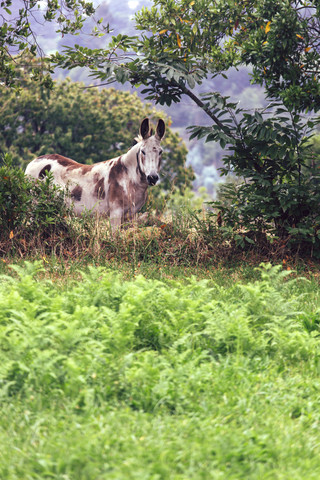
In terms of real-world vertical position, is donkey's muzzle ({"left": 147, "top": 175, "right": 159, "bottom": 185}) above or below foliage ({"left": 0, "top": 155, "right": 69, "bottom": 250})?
above

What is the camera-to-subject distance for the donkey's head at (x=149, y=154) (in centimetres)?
1017

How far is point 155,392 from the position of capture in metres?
3.81

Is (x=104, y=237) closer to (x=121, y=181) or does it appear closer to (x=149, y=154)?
(x=121, y=181)

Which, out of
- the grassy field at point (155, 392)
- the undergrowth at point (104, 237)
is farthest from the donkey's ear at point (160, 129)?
the grassy field at point (155, 392)

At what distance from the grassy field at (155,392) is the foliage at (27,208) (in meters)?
4.27

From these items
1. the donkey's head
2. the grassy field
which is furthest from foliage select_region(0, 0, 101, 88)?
the grassy field

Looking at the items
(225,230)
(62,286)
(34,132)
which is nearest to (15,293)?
(62,286)

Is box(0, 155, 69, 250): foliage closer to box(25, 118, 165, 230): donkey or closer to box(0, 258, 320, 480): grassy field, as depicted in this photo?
box(25, 118, 165, 230): donkey

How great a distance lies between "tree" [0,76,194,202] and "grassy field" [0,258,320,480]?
24047mm

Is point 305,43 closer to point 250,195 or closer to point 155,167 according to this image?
point 250,195

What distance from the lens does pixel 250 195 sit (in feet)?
30.3

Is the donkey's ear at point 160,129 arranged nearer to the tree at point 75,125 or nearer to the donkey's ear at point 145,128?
the donkey's ear at point 145,128

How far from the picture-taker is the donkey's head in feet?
33.4

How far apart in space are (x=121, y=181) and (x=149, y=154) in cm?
88
